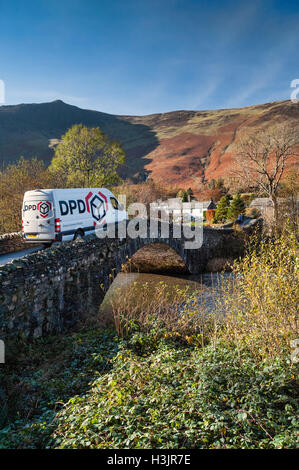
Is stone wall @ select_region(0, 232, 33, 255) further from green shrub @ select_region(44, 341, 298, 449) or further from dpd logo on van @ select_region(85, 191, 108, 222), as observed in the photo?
green shrub @ select_region(44, 341, 298, 449)

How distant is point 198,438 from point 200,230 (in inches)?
685

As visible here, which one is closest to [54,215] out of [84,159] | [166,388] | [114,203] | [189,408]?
[114,203]

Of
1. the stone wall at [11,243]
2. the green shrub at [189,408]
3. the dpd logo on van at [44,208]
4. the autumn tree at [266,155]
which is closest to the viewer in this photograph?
the green shrub at [189,408]

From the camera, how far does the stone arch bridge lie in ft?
20.0

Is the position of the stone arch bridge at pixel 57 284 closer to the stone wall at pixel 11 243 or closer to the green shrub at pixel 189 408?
the green shrub at pixel 189 408

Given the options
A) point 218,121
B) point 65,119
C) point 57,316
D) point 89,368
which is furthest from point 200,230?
point 65,119

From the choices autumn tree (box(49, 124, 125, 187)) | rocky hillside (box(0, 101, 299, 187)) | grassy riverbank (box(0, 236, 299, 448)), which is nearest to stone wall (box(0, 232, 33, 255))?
grassy riverbank (box(0, 236, 299, 448))

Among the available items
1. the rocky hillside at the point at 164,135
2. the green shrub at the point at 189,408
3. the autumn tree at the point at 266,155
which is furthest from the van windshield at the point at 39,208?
the rocky hillside at the point at 164,135

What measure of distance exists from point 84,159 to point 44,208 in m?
15.8

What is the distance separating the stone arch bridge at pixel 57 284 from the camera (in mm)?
6098

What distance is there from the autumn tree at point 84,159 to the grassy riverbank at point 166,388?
2055 centimetres

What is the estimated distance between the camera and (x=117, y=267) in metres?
11.0

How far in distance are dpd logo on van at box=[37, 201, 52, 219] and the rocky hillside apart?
74.7 m

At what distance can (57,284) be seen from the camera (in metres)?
7.65
